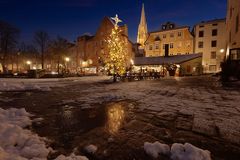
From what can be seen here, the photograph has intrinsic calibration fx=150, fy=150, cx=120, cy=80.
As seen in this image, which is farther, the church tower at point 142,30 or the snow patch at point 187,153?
the church tower at point 142,30

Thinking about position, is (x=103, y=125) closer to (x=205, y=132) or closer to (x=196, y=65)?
(x=205, y=132)

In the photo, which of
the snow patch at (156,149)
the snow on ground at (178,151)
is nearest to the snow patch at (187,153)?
the snow on ground at (178,151)

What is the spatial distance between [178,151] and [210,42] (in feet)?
135

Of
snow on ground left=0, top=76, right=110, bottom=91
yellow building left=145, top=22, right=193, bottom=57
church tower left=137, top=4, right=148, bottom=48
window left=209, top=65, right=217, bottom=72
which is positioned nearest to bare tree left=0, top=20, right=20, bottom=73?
snow on ground left=0, top=76, right=110, bottom=91

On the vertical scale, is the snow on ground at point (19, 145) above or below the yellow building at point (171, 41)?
below

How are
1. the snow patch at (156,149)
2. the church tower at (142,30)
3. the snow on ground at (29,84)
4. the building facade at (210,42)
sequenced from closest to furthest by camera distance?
the snow patch at (156,149) → the snow on ground at (29,84) → the building facade at (210,42) → the church tower at (142,30)

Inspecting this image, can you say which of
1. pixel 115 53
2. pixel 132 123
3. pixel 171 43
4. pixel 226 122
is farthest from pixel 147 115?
pixel 171 43

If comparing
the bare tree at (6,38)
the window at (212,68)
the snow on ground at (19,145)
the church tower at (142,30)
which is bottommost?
the snow on ground at (19,145)

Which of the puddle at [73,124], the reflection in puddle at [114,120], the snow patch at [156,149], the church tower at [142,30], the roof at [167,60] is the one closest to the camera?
the snow patch at [156,149]

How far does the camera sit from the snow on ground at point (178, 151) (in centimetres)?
217

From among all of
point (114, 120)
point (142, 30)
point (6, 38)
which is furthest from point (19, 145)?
point (142, 30)

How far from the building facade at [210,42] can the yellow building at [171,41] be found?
2.06m

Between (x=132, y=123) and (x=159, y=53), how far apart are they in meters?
40.2

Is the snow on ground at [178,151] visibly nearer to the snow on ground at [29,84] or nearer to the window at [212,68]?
the snow on ground at [29,84]
